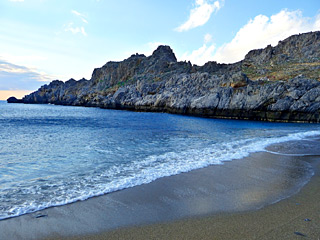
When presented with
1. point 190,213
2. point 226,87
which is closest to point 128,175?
point 190,213

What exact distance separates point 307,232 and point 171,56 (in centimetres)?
13133

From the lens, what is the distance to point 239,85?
1991 inches

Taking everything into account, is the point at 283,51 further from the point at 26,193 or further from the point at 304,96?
the point at 26,193

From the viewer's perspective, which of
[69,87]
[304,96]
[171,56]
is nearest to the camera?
[304,96]

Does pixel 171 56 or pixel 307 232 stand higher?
pixel 171 56

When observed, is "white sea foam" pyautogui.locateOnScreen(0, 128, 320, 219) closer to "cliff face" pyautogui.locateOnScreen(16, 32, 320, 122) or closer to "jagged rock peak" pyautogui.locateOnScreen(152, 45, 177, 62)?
"cliff face" pyautogui.locateOnScreen(16, 32, 320, 122)

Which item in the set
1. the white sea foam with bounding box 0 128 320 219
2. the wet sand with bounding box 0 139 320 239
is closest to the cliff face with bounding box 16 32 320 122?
the white sea foam with bounding box 0 128 320 219

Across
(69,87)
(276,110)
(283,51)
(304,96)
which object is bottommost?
(276,110)

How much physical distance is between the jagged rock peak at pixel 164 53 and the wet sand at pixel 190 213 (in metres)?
118

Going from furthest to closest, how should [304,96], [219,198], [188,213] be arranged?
[304,96], [219,198], [188,213]

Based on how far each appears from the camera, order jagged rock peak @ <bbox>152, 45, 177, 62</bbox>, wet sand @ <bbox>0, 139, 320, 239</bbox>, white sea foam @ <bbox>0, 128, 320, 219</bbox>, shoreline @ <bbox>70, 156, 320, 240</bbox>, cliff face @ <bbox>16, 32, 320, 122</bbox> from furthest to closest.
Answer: jagged rock peak @ <bbox>152, 45, 177, 62</bbox>
cliff face @ <bbox>16, 32, 320, 122</bbox>
white sea foam @ <bbox>0, 128, 320, 219</bbox>
wet sand @ <bbox>0, 139, 320, 239</bbox>
shoreline @ <bbox>70, 156, 320, 240</bbox>

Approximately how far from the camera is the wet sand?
4.23 meters

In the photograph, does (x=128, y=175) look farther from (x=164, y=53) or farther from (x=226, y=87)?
(x=164, y=53)

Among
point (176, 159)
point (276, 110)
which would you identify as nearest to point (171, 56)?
point (276, 110)
